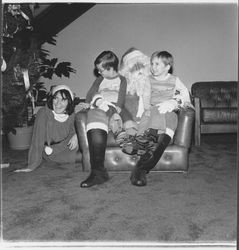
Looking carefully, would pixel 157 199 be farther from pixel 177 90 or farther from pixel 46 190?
pixel 177 90

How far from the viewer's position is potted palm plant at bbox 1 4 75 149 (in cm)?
294

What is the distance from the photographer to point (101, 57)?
2.62 meters

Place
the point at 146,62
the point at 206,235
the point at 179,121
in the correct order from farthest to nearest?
1. the point at 146,62
2. the point at 179,121
3. the point at 206,235

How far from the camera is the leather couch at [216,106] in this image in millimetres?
4188

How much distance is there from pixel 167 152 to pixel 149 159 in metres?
0.22

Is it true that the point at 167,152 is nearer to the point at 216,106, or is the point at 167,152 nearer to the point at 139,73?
the point at 139,73

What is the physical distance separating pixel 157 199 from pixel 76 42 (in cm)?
395

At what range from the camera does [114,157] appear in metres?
2.54

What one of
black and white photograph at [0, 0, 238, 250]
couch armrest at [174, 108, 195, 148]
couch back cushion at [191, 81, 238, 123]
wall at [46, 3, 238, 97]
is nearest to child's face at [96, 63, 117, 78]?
black and white photograph at [0, 0, 238, 250]

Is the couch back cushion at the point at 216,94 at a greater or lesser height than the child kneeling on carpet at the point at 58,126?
greater

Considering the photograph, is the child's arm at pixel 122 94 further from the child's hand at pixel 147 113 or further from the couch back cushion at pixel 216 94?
the couch back cushion at pixel 216 94

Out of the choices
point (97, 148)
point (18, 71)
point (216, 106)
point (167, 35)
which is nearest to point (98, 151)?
point (97, 148)

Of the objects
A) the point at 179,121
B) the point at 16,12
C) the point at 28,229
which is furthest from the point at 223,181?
the point at 16,12

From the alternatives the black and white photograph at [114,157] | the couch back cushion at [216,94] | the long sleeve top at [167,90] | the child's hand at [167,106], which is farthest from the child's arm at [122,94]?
the couch back cushion at [216,94]
